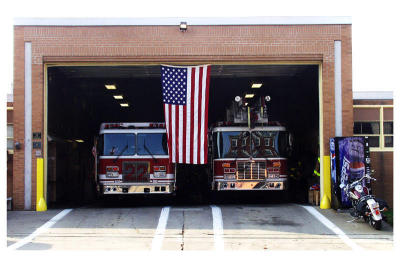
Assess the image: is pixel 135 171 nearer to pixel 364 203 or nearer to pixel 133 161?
pixel 133 161

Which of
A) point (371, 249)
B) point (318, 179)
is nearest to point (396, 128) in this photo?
point (371, 249)

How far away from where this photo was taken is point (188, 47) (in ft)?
49.3

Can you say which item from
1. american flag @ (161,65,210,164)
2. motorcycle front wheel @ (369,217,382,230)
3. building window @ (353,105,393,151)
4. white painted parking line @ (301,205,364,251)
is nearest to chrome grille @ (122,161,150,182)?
american flag @ (161,65,210,164)

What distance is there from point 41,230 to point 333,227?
6.86 metres

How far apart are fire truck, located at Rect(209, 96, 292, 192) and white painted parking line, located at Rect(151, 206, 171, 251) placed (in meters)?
2.25

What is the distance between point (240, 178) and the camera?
15.9 metres

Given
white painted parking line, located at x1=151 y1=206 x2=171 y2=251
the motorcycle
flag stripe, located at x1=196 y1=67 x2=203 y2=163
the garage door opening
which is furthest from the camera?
the garage door opening

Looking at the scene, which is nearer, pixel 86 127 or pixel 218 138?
pixel 218 138

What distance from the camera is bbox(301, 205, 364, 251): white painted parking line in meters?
10.4

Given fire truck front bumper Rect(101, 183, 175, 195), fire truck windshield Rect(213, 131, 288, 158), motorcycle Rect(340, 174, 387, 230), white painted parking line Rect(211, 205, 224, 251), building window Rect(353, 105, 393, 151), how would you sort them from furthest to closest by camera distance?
building window Rect(353, 105, 393, 151) < fire truck windshield Rect(213, 131, 288, 158) < fire truck front bumper Rect(101, 183, 175, 195) < motorcycle Rect(340, 174, 387, 230) < white painted parking line Rect(211, 205, 224, 251)

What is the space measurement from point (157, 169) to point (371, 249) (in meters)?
7.26

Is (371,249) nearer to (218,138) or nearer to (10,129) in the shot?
(218,138)

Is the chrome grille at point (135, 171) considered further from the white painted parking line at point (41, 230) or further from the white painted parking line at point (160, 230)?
the white painted parking line at point (41, 230)

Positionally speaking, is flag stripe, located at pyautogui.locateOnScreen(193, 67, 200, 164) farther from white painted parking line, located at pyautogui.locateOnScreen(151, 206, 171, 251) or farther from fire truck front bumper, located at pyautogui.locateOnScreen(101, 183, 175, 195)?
white painted parking line, located at pyautogui.locateOnScreen(151, 206, 171, 251)
